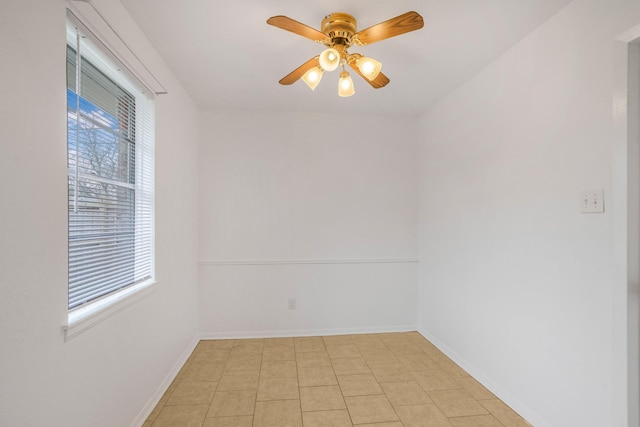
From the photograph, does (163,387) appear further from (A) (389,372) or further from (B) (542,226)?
(B) (542,226)

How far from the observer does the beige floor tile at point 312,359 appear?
2.81m

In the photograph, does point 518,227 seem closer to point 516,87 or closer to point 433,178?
point 516,87

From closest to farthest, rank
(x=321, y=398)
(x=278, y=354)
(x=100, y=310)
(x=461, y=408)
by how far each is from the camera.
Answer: (x=100, y=310), (x=461, y=408), (x=321, y=398), (x=278, y=354)

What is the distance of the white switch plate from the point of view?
158 cm

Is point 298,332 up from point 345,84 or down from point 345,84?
down

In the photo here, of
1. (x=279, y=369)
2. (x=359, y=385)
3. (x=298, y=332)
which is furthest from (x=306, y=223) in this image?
(x=359, y=385)

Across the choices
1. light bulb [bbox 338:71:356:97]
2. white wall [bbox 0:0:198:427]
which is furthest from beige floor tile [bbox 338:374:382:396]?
light bulb [bbox 338:71:356:97]

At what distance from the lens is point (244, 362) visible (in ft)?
9.34

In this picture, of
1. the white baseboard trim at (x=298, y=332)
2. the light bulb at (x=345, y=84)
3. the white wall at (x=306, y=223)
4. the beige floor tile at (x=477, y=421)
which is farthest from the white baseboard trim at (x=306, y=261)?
the light bulb at (x=345, y=84)

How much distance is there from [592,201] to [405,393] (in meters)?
1.75

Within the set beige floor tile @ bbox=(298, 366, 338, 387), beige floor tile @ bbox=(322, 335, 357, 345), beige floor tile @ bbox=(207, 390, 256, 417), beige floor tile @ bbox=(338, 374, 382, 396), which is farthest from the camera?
beige floor tile @ bbox=(322, 335, 357, 345)

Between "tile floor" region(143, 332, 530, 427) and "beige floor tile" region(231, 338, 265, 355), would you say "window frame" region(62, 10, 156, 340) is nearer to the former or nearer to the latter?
"tile floor" region(143, 332, 530, 427)

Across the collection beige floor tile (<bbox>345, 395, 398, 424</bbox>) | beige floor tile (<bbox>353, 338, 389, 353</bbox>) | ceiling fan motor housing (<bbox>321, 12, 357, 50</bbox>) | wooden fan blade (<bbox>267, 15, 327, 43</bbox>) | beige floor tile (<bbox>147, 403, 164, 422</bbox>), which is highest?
ceiling fan motor housing (<bbox>321, 12, 357, 50</bbox>)

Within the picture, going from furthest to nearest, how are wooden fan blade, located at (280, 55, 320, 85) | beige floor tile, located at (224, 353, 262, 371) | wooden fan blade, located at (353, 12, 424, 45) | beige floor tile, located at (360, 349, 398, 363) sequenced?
beige floor tile, located at (360, 349, 398, 363), beige floor tile, located at (224, 353, 262, 371), wooden fan blade, located at (280, 55, 320, 85), wooden fan blade, located at (353, 12, 424, 45)
